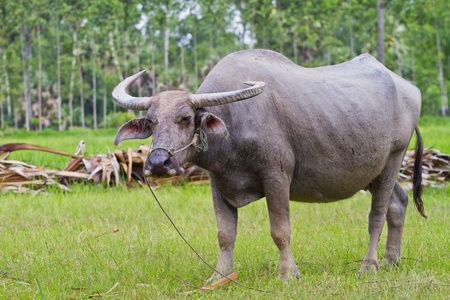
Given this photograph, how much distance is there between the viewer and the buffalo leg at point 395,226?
Result: 4.98 metres

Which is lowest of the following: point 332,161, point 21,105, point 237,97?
point 21,105

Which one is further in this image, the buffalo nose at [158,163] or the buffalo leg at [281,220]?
the buffalo leg at [281,220]

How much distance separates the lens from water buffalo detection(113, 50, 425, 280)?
3.74 m

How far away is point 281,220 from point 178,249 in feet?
4.86

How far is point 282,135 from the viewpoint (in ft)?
13.7

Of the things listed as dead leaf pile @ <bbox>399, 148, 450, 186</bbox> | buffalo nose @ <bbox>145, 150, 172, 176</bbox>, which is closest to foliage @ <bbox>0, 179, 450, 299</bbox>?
dead leaf pile @ <bbox>399, 148, 450, 186</bbox>

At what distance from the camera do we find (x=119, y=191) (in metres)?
8.71

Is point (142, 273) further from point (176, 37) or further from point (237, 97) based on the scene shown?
point (176, 37)

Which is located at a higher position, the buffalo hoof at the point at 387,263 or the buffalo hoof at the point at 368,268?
the buffalo hoof at the point at 368,268

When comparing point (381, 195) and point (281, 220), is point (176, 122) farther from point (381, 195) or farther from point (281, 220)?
point (381, 195)

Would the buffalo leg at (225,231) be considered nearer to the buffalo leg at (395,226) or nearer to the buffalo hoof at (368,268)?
the buffalo hoof at (368,268)

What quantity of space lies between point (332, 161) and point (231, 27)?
49252mm

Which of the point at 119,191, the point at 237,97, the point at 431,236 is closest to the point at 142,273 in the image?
the point at 237,97

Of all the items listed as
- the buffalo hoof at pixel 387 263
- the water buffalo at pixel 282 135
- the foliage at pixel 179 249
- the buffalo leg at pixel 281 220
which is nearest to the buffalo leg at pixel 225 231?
the water buffalo at pixel 282 135
